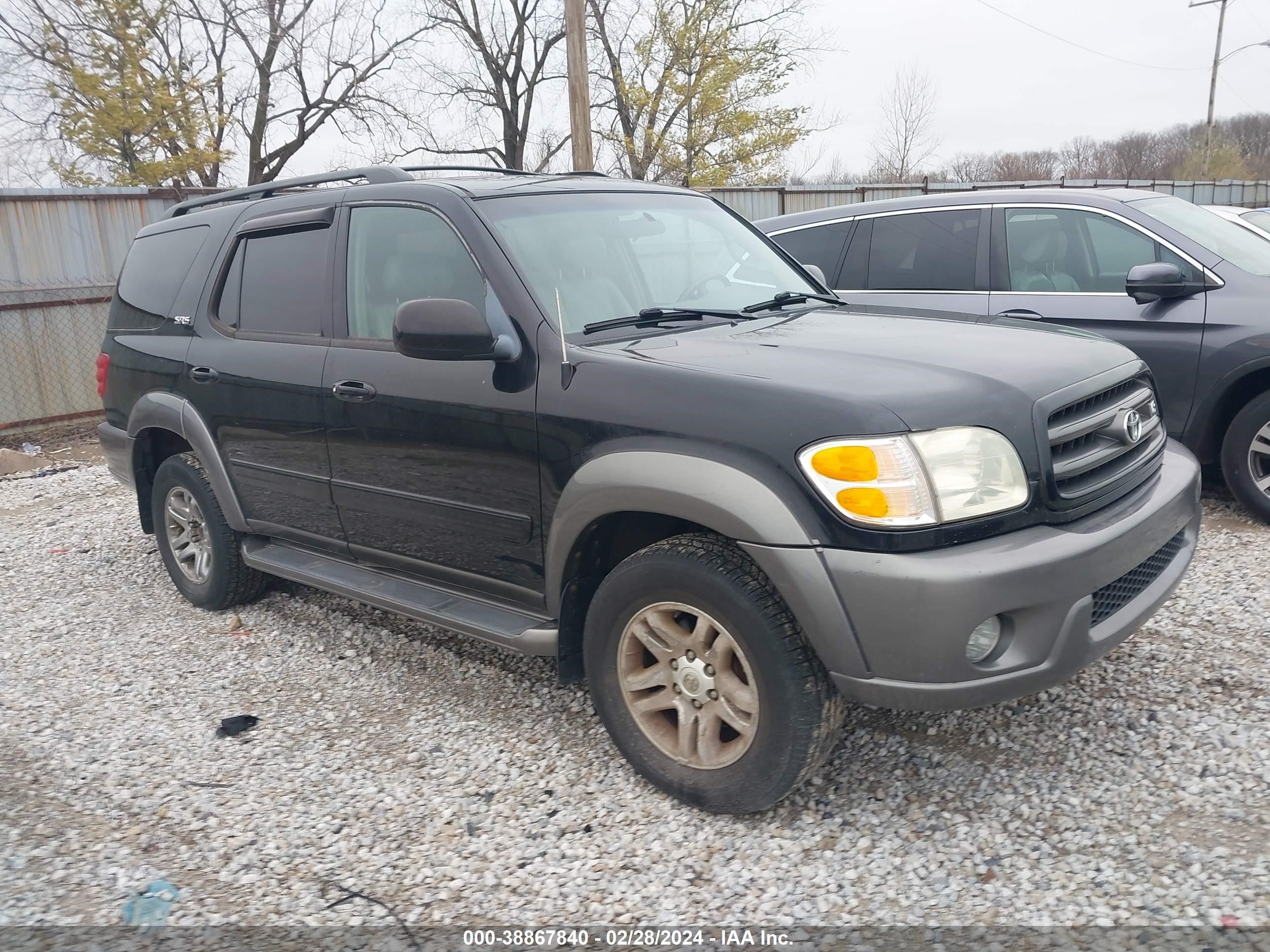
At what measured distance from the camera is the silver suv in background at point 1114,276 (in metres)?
5.26

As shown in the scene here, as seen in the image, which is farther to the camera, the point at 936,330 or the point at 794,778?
the point at 936,330

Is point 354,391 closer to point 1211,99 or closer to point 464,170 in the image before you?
point 464,170

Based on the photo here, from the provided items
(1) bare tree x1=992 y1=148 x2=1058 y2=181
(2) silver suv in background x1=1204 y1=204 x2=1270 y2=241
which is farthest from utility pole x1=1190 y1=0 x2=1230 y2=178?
(2) silver suv in background x1=1204 y1=204 x2=1270 y2=241

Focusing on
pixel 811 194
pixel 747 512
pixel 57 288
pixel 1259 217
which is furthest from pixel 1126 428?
pixel 811 194

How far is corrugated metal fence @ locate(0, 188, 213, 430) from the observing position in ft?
34.1

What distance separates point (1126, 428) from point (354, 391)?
2.70 meters

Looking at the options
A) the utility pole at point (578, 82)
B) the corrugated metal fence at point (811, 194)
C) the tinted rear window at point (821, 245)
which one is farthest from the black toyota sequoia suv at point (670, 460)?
the corrugated metal fence at point (811, 194)

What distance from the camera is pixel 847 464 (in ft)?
8.33

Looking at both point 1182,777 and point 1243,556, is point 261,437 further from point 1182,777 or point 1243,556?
point 1243,556

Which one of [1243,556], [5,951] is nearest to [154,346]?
[5,951]

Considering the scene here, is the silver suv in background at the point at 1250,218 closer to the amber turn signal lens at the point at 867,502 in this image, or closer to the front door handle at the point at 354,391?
the amber turn signal lens at the point at 867,502

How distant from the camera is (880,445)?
2.53 m

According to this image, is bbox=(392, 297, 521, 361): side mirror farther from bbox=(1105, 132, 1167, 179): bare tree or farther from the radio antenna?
bbox=(1105, 132, 1167, 179): bare tree

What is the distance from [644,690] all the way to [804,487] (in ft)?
3.03
